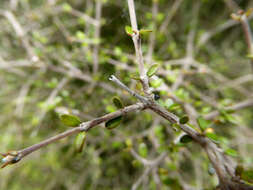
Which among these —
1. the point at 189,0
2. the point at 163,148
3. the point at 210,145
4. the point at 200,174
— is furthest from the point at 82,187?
the point at 189,0

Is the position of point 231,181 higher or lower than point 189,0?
lower

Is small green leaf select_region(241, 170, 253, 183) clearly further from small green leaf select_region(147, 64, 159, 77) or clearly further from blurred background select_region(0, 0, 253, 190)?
blurred background select_region(0, 0, 253, 190)

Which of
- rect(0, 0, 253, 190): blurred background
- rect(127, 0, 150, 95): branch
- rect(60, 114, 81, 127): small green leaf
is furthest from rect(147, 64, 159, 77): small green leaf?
rect(0, 0, 253, 190): blurred background

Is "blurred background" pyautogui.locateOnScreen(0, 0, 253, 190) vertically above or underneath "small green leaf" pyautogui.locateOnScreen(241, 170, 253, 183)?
above

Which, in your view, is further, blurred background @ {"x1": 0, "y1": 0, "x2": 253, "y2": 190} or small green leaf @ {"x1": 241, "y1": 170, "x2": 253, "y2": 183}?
blurred background @ {"x1": 0, "y1": 0, "x2": 253, "y2": 190}

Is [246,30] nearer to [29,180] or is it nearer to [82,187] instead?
[82,187]

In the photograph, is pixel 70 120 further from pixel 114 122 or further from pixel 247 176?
pixel 247 176

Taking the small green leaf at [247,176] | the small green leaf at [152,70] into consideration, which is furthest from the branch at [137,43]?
the small green leaf at [247,176]

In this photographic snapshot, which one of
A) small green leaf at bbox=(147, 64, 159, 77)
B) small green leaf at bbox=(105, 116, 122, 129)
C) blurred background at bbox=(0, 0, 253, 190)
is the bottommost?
small green leaf at bbox=(105, 116, 122, 129)

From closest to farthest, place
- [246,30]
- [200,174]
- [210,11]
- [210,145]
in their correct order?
[210,145] → [246,30] → [200,174] → [210,11]

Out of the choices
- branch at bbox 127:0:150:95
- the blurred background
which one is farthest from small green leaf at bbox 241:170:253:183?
the blurred background

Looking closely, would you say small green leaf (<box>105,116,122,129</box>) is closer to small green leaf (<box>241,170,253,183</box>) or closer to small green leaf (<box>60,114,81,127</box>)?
small green leaf (<box>60,114,81,127</box>)
